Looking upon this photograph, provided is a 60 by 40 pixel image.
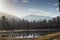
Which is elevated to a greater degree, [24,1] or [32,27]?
[24,1]

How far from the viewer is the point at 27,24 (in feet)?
5.05

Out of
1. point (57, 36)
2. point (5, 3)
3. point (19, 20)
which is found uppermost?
point (5, 3)

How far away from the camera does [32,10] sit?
154 centimetres

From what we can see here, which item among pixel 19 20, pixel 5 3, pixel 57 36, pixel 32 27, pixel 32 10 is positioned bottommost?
pixel 57 36

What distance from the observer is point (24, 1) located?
1558mm

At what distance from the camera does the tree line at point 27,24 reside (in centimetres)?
152

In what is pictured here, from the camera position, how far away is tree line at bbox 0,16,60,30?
4.99ft

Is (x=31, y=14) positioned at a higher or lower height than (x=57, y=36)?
higher

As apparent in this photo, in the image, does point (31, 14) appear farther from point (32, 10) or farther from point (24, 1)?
point (24, 1)

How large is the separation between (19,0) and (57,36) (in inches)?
28.3

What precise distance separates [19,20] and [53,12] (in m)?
0.48

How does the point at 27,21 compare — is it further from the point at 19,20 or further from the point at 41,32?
the point at 41,32

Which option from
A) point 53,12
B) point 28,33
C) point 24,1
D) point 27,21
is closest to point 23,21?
point 27,21

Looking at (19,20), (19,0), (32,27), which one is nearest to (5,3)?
(19,0)
